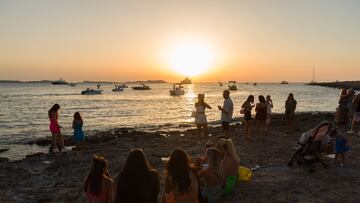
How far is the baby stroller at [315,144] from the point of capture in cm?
1080

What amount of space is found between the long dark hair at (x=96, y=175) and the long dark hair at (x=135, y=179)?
2.46 feet

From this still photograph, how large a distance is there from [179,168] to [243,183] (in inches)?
169

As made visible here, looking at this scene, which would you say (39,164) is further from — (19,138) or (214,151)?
(19,138)

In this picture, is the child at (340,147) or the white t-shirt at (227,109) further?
the white t-shirt at (227,109)

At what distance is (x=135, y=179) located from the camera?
517cm

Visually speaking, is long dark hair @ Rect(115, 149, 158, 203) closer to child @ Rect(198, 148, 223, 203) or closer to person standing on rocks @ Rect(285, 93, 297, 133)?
child @ Rect(198, 148, 223, 203)

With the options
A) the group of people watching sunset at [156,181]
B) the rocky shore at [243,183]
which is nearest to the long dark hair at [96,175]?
the group of people watching sunset at [156,181]

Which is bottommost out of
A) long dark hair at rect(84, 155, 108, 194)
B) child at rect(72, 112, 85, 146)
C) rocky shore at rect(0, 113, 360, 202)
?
rocky shore at rect(0, 113, 360, 202)

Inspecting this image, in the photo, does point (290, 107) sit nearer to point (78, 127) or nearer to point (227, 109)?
point (227, 109)

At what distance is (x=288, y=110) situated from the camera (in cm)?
1920

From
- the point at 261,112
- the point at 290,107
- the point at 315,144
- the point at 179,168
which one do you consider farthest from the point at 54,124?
the point at 179,168

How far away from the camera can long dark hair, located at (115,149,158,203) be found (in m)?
5.17

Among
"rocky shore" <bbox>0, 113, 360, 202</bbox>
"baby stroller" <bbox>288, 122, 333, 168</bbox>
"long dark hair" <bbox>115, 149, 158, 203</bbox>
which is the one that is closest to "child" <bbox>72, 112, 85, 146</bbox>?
"rocky shore" <bbox>0, 113, 360, 202</bbox>

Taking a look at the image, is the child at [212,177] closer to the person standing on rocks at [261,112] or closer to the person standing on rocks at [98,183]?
the person standing on rocks at [98,183]
